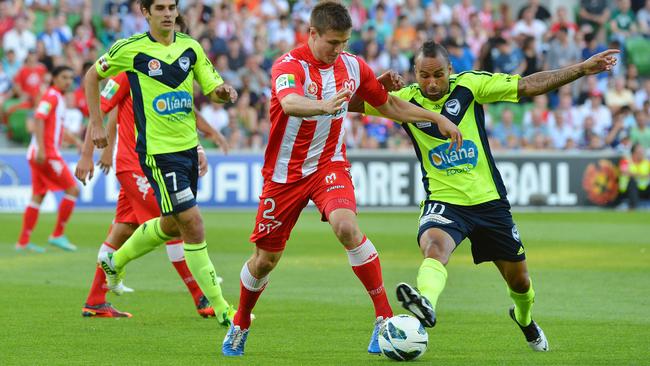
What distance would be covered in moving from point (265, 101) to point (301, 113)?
1892cm

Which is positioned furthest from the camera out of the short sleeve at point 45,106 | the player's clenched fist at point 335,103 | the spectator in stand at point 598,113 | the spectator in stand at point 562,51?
the spectator in stand at point 562,51

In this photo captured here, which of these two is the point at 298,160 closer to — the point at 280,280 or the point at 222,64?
the point at 280,280

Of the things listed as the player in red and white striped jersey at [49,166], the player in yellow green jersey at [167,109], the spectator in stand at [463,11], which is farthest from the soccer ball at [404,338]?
the spectator in stand at [463,11]

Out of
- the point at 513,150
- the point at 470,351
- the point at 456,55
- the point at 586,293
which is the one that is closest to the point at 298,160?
the point at 470,351

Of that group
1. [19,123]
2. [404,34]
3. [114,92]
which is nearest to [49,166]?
[114,92]

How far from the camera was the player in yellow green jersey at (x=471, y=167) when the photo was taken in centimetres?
765

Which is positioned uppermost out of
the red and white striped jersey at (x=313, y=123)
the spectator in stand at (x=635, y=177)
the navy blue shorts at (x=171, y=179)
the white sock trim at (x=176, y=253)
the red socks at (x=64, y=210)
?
the red and white striped jersey at (x=313, y=123)

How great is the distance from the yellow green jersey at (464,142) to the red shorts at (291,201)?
572 mm

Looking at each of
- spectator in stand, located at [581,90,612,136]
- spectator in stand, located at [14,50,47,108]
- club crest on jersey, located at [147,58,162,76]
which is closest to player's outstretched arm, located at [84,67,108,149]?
club crest on jersey, located at [147,58,162,76]

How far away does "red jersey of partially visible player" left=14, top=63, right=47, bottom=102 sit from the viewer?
952 inches

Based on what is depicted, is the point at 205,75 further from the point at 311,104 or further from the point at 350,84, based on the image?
the point at 311,104

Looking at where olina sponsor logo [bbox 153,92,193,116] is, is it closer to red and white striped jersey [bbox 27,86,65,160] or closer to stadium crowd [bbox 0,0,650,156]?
red and white striped jersey [bbox 27,86,65,160]

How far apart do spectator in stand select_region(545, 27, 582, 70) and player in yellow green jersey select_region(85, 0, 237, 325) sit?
66.6 feet

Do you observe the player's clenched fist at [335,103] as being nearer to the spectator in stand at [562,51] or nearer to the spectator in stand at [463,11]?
the spectator in stand at [562,51]
